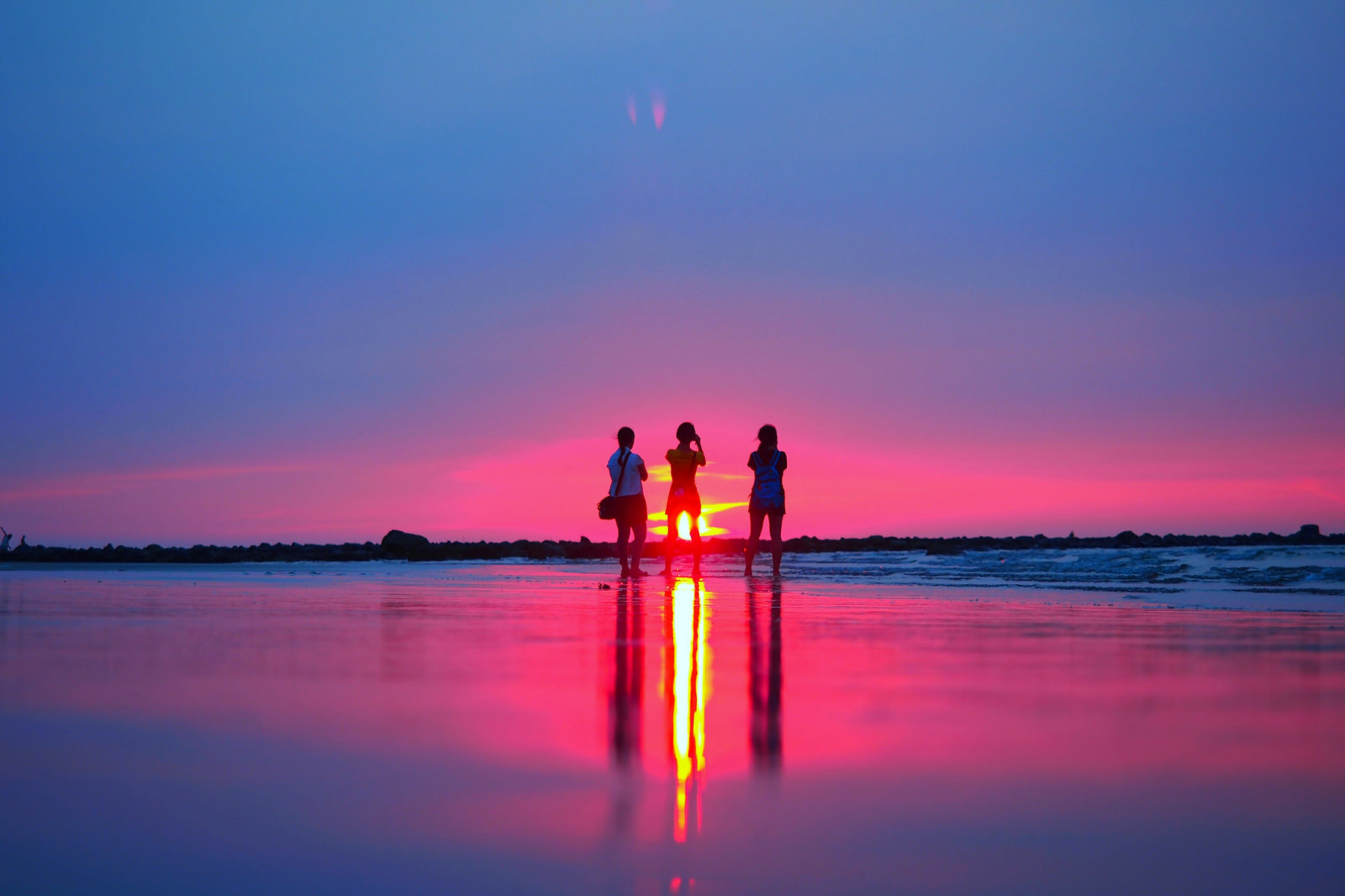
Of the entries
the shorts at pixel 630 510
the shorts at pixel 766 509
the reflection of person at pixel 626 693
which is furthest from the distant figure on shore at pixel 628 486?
the reflection of person at pixel 626 693

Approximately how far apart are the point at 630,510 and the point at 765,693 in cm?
1013

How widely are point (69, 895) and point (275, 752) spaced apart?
0.91m

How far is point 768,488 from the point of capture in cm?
1428

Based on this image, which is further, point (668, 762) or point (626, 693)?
point (626, 693)

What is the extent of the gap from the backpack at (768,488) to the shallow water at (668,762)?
8.91 m

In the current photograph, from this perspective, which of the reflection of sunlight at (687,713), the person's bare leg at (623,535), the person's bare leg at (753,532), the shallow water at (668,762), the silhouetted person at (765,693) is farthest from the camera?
the person's bare leg at (753,532)

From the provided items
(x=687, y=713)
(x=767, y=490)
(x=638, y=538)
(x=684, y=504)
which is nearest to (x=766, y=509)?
(x=767, y=490)

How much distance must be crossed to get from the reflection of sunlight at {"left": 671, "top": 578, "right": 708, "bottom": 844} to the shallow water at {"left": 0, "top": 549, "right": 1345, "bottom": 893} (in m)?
0.02

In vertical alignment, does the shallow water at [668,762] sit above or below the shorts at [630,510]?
below

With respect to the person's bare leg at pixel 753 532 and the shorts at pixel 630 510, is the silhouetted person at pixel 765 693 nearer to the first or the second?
the shorts at pixel 630 510

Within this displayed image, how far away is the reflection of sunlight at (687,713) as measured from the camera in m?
1.97

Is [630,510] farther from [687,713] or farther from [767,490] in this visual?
[687,713]

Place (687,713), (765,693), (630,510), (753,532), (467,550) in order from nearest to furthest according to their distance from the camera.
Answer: (687,713) < (765,693) < (630,510) < (753,532) < (467,550)

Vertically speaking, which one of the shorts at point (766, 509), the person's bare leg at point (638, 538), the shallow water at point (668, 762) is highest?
the shorts at point (766, 509)
